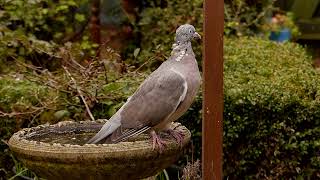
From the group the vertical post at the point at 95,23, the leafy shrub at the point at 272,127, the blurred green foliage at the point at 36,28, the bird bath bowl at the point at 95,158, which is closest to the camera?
the bird bath bowl at the point at 95,158

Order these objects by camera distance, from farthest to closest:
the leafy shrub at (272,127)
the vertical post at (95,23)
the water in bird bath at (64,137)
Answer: the vertical post at (95,23), the leafy shrub at (272,127), the water in bird bath at (64,137)

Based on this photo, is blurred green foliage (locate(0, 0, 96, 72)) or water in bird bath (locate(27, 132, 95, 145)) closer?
water in bird bath (locate(27, 132, 95, 145))

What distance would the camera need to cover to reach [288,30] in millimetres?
9742

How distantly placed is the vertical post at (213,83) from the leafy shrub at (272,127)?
1268 millimetres

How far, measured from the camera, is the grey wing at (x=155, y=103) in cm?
355

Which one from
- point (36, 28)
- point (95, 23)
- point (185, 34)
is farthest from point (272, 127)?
point (95, 23)

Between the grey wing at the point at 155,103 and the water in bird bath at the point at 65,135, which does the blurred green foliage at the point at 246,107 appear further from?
the grey wing at the point at 155,103

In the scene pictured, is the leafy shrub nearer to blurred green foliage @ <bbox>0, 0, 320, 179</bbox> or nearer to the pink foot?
blurred green foliage @ <bbox>0, 0, 320, 179</bbox>

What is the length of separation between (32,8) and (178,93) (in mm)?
3484

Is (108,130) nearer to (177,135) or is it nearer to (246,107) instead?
(177,135)

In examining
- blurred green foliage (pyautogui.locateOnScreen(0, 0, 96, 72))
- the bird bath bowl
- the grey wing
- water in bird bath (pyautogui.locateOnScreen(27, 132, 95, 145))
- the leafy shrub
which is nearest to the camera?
the bird bath bowl

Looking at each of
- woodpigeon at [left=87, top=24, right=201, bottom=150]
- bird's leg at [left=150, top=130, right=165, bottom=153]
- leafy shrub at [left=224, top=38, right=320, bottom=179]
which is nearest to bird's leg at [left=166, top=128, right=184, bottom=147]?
woodpigeon at [left=87, top=24, right=201, bottom=150]

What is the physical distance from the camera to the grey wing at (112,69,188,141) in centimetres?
355

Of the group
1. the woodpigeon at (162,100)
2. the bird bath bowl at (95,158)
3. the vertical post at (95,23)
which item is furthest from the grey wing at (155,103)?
the vertical post at (95,23)
